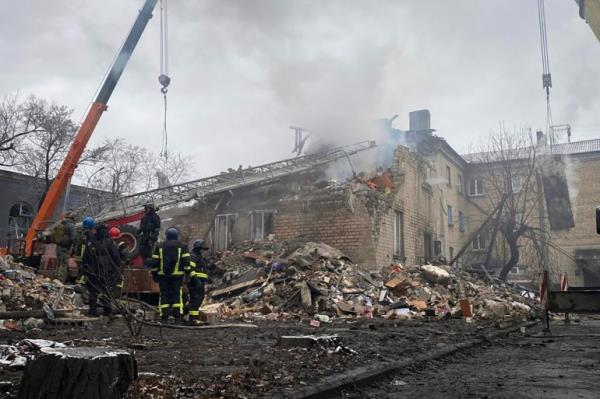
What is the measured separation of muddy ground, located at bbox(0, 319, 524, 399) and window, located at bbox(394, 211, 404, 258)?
7.63m

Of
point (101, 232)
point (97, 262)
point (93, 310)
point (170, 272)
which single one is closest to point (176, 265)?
point (170, 272)

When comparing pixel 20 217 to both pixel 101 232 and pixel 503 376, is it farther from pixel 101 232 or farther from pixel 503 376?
pixel 503 376

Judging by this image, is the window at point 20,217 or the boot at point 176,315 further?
the window at point 20,217

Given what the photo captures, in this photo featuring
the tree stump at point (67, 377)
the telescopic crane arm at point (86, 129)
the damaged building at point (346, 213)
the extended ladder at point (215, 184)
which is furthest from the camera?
the extended ladder at point (215, 184)

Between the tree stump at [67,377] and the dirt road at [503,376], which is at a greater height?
the tree stump at [67,377]

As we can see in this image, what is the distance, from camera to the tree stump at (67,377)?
262 cm

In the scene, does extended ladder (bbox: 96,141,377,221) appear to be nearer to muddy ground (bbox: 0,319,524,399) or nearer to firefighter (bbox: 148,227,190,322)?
firefighter (bbox: 148,227,190,322)

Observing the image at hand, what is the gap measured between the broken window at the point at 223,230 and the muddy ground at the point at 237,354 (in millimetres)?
8246

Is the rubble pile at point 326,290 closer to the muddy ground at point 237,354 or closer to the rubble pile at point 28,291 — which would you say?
the muddy ground at point 237,354

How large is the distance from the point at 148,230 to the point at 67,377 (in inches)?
373

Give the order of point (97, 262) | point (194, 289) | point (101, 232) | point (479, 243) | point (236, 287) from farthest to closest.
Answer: point (479, 243) < point (236, 287) < point (101, 232) < point (97, 262) < point (194, 289)

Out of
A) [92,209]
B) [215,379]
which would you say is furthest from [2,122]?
[215,379]

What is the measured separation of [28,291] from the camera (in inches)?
387

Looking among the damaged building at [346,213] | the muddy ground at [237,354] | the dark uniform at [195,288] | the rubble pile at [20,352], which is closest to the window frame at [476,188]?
the damaged building at [346,213]
